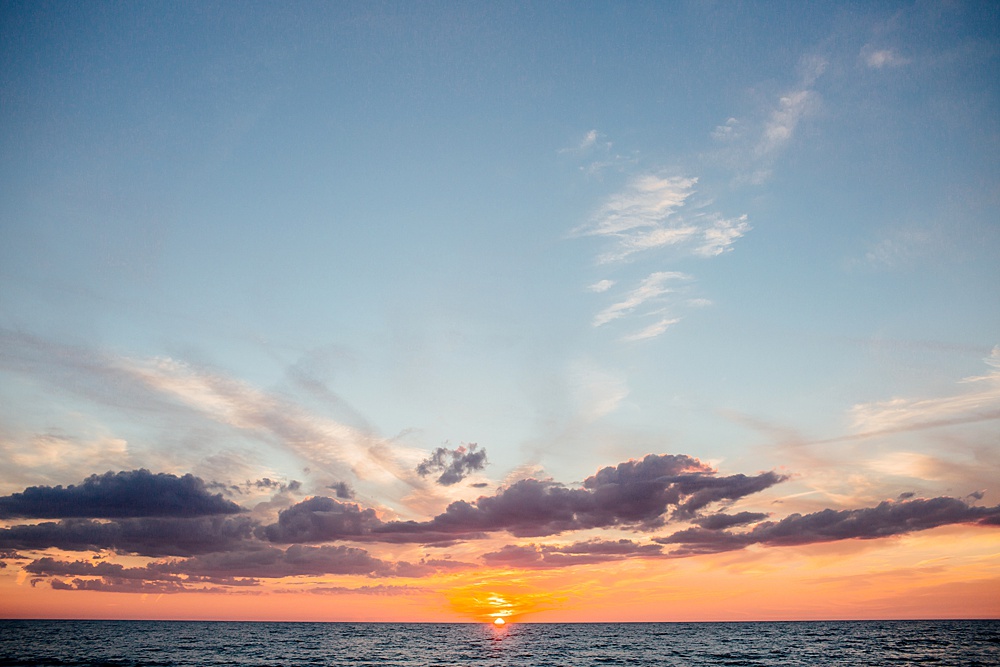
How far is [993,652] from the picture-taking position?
4382 inches

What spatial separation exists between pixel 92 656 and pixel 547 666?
248 feet

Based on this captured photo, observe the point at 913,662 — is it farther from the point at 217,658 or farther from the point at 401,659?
the point at 217,658

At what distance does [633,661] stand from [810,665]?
2793cm

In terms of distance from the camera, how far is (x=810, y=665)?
306ft

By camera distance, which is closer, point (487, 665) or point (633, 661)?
point (487, 665)

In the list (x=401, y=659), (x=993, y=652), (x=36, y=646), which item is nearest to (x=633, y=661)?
(x=401, y=659)

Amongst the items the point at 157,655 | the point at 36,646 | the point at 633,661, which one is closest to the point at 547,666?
the point at 633,661

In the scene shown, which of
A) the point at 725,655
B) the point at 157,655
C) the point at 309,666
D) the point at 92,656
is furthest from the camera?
the point at 725,655

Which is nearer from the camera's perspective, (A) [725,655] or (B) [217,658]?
(B) [217,658]

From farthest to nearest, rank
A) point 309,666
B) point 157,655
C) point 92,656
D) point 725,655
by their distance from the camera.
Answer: point 725,655 < point 157,655 < point 92,656 < point 309,666

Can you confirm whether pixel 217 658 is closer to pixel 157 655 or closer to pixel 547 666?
pixel 157 655

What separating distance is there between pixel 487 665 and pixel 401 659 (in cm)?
2077

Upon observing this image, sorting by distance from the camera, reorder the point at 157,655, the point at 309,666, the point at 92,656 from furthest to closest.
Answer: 1. the point at 157,655
2. the point at 92,656
3. the point at 309,666

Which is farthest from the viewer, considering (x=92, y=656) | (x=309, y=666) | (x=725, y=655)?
(x=725, y=655)
